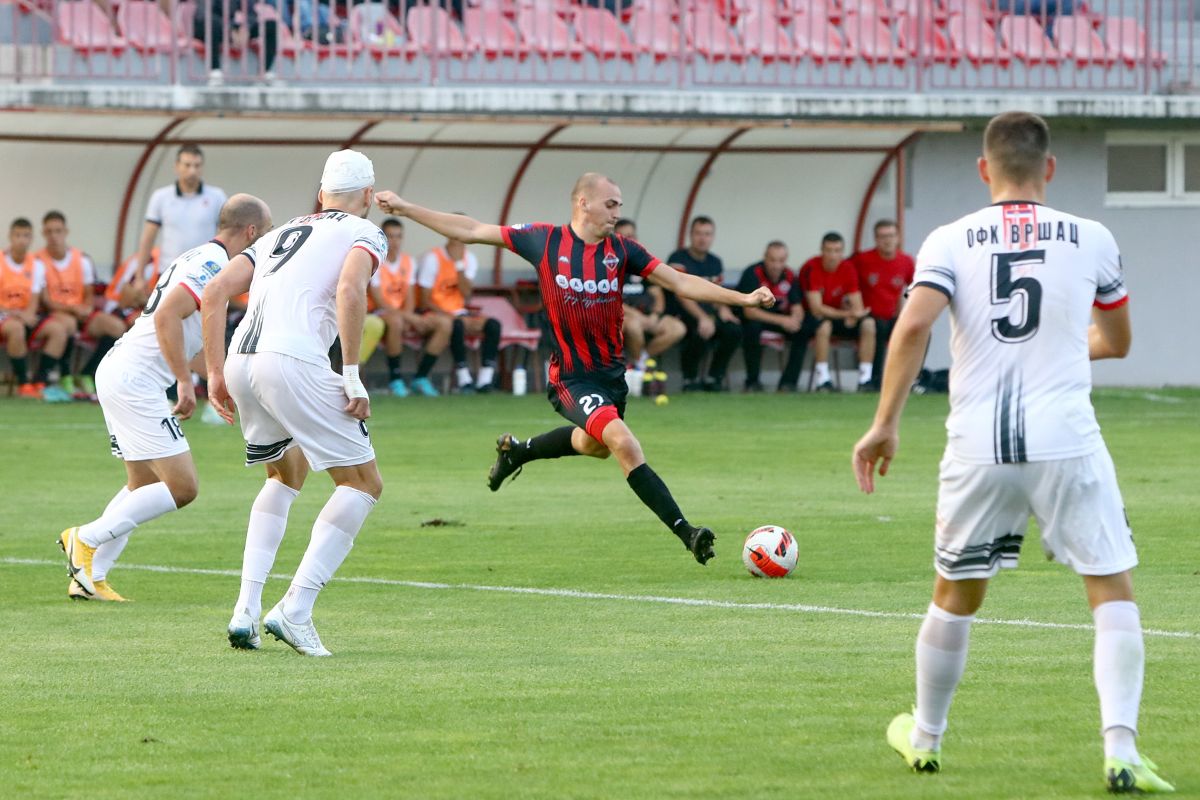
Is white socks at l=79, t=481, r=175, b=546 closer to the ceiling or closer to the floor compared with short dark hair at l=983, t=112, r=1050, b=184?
closer to the floor

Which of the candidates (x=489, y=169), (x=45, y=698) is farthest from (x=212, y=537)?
(x=489, y=169)

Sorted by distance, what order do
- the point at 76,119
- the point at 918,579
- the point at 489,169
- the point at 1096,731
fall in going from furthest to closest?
the point at 489,169
the point at 76,119
the point at 918,579
the point at 1096,731

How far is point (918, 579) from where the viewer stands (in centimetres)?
916

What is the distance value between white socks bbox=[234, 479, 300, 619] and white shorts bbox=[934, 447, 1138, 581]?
3.13 metres

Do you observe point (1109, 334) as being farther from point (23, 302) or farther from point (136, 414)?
point (23, 302)

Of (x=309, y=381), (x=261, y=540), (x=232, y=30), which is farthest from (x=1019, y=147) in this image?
(x=232, y=30)

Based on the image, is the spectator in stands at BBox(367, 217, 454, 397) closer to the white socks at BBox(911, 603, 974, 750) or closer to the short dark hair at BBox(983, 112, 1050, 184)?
the short dark hair at BBox(983, 112, 1050, 184)

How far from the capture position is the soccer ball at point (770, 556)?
922 centimetres

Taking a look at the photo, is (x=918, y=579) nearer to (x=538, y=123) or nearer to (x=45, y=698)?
(x=45, y=698)

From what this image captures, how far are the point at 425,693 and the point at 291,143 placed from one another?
1819cm

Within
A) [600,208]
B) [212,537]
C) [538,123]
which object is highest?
[538,123]

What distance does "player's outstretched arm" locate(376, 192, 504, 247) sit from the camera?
29.9ft

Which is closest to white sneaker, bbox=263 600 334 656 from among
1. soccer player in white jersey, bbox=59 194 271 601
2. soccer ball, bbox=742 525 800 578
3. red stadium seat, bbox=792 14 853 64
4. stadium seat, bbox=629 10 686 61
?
soccer player in white jersey, bbox=59 194 271 601

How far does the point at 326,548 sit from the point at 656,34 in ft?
61.9
